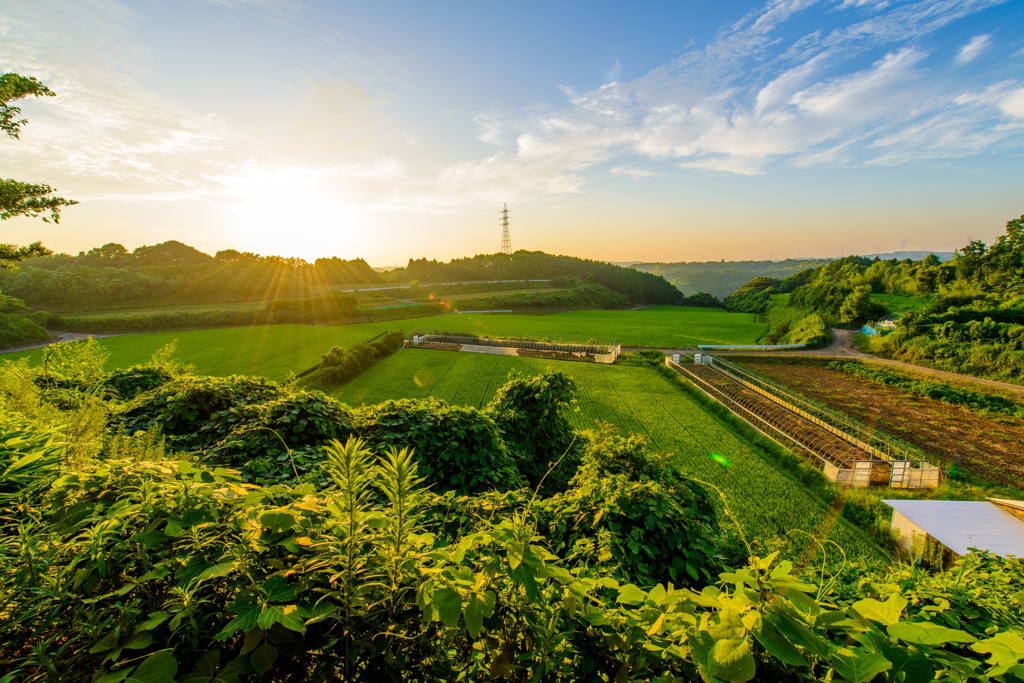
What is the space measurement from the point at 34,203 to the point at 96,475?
17248mm

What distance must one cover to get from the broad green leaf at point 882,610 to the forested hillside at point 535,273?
361 ft

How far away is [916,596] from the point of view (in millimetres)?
3203

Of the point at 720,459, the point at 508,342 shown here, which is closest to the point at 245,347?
the point at 508,342

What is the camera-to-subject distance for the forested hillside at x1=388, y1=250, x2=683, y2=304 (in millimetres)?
111812

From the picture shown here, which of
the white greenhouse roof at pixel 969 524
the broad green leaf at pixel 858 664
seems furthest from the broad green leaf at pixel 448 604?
the white greenhouse roof at pixel 969 524

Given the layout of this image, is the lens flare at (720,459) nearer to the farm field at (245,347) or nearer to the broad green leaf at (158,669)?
the broad green leaf at (158,669)

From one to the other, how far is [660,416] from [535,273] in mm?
99674

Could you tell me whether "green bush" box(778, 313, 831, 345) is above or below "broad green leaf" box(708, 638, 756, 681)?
below

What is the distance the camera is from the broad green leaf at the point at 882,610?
1387 millimetres

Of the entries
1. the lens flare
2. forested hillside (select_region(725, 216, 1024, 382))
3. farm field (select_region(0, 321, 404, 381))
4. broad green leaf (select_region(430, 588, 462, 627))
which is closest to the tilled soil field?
forested hillside (select_region(725, 216, 1024, 382))

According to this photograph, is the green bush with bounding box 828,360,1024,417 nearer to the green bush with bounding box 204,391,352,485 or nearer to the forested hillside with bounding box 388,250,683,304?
the green bush with bounding box 204,391,352,485

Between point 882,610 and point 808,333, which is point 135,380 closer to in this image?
point 882,610

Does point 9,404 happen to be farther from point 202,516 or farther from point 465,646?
point 465,646

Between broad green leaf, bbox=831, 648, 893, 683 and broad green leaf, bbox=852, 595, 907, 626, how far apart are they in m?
0.24
